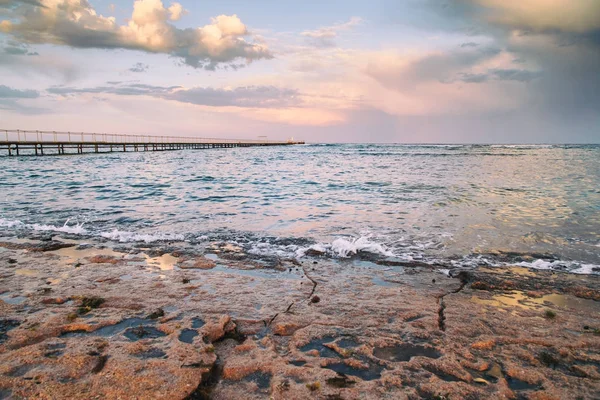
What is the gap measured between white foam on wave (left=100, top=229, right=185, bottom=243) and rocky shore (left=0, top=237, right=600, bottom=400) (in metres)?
1.63

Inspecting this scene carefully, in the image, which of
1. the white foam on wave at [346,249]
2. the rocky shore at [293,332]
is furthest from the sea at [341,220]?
the rocky shore at [293,332]

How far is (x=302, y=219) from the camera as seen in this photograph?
932cm

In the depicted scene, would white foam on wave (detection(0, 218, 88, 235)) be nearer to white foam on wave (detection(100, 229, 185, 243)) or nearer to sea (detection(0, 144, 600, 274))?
sea (detection(0, 144, 600, 274))

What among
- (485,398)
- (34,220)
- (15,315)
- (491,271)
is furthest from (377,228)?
(34,220)

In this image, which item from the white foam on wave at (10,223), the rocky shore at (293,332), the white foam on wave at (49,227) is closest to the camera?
the rocky shore at (293,332)

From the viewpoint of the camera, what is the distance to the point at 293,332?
11.0 ft

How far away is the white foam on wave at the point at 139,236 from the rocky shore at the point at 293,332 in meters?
1.63

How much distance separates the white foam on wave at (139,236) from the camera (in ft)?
23.3

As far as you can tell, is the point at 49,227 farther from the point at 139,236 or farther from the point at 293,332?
Result: the point at 293,332

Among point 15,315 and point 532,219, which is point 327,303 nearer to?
point 15,315

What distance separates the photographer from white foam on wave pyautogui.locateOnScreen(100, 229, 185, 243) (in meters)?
7.09

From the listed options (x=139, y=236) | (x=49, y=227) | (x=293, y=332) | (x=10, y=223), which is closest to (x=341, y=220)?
(x=139, y=236)

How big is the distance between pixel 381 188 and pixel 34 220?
12.6 m

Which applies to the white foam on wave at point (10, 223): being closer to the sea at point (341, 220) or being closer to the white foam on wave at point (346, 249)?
the sea at point (341, 220)
